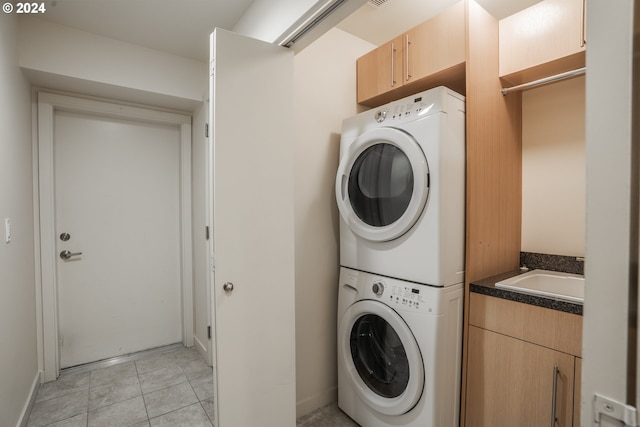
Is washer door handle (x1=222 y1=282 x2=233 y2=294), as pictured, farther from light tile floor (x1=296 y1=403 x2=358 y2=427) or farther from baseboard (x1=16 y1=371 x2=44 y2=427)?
baseboard (x1=16 y1=371 x2=44 y2=427)

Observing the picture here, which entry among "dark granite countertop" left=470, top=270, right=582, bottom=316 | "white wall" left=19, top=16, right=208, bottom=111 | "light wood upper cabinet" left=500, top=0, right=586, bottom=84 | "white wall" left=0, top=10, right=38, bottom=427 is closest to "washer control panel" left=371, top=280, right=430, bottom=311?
"dark granite countertop" left=470, top=270, right=582, bottom=316

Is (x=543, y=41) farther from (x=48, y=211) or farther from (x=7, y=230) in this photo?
(x=48, y=211)

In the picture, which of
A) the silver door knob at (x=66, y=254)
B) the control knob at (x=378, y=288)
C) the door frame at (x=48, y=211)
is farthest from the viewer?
the silver door knob at (x=66, y=254)

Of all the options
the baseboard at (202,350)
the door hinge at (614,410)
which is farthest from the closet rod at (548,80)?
the baseboard at (202,350)

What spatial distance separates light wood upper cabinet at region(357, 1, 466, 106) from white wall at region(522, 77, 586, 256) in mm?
518

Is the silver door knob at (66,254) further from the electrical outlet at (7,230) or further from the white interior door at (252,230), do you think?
the white interior door at (252,230)

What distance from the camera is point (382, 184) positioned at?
1697mm

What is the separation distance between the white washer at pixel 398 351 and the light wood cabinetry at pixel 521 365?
9 cm

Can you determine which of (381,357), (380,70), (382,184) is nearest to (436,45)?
(380,70)

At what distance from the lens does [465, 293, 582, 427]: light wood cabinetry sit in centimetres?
123

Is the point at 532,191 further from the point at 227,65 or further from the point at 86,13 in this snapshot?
the point at 86,13

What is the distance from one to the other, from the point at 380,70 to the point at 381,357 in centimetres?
174

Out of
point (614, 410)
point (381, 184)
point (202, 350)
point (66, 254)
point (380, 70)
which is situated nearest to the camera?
point (614, 410)

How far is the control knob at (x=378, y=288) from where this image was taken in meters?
1.65
